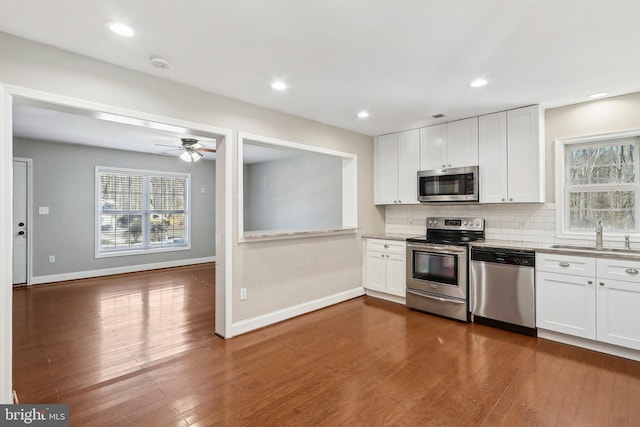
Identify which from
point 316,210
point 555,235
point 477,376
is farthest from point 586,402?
point 316,210

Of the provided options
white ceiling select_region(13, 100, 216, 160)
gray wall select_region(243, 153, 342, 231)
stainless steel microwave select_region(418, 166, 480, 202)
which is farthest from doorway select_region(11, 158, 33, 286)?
stainless steel microwave select_region(418, 166, 480, 202)

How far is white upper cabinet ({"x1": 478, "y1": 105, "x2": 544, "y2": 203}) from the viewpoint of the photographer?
3570mm

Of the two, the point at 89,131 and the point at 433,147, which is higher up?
the point at 89,131

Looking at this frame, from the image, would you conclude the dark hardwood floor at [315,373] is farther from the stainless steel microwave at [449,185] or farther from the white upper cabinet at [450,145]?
the white upper cabinet at [450,145]

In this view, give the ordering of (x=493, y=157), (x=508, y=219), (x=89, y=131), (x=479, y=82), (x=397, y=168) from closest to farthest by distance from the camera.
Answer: (x=479, y=82), (x=493, y=157), (x=508, y=219), (x=397, y=168), (x=89, y=131)

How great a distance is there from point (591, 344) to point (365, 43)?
342cm

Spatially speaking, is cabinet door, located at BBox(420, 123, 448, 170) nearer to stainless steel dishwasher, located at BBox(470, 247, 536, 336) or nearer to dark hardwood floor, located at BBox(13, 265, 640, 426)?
stainless steel dishwasher, located at BBox(470, 247, 536, 336)

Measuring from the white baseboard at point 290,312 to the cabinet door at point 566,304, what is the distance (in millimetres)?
2298

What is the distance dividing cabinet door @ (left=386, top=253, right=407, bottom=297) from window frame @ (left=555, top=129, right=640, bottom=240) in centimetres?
182

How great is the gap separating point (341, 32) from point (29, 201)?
6188 mm

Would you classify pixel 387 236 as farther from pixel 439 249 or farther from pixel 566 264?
pixel 566 264

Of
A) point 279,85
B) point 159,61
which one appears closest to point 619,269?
point 279,85

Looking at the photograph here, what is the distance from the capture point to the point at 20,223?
543 centimetres

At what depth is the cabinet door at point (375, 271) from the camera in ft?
15.2
